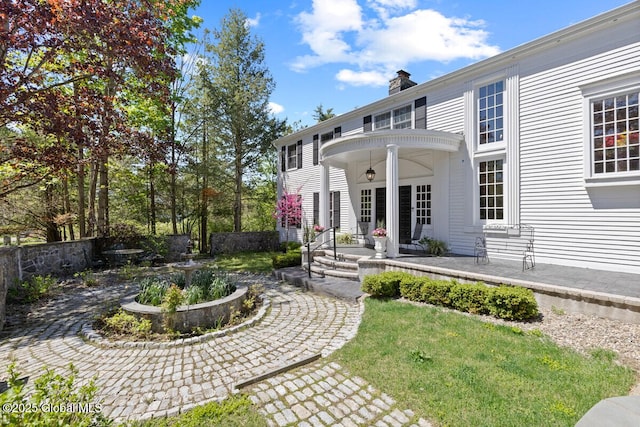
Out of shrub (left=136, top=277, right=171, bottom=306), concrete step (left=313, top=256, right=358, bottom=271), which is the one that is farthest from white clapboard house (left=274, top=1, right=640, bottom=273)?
shrub (left=136, top=277, right=171, bottom=306)

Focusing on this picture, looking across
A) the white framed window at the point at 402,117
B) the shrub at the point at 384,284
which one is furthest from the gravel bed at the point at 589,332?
the white framed window at the point at 402,117

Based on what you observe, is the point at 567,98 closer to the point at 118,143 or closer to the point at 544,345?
the point at 544,345

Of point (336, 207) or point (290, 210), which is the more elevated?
point (336, 207)

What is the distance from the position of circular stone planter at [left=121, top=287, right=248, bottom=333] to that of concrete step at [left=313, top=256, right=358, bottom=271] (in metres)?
3.69

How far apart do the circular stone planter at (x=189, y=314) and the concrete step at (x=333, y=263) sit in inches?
145

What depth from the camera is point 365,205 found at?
11.7m

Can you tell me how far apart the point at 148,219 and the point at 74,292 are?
386 inches

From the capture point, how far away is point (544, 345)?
392 centimetres

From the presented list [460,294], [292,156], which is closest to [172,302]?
[460,294]

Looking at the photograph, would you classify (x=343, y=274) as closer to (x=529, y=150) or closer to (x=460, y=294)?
(x=460, y=294)

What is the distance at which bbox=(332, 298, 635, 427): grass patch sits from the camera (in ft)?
8.66

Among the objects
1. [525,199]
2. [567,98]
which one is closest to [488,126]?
[567,98]

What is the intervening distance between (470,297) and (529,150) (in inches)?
189

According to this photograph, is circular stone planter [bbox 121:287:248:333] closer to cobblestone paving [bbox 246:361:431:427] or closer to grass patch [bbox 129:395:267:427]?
cobblestone paving [bbox 246:361:431:427]
